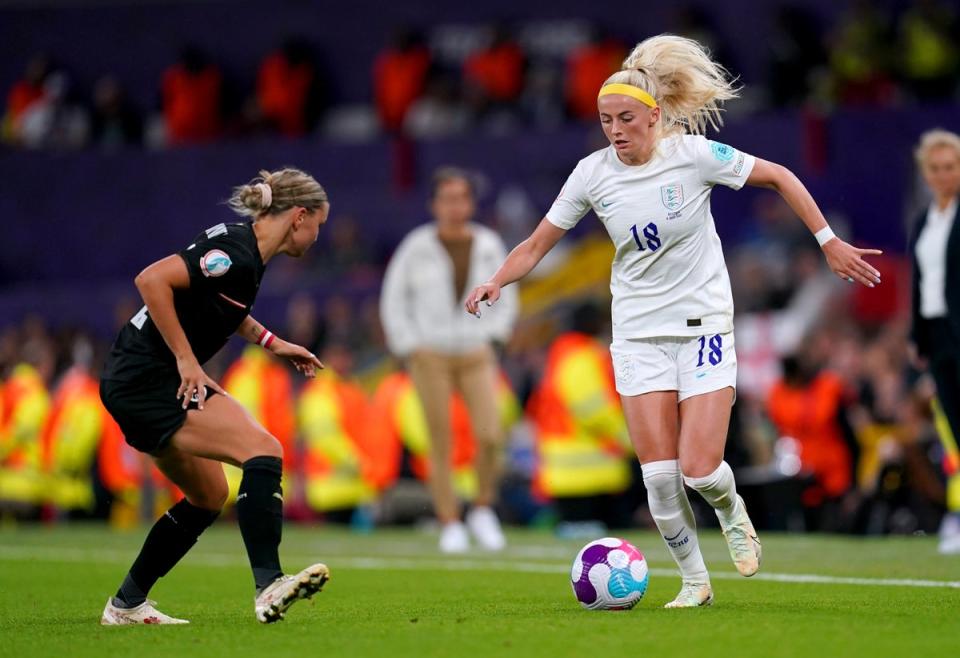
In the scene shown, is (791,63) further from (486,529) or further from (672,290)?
(672,290)

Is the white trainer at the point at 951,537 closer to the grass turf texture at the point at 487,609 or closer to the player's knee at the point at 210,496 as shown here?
the grass turf texture at the point at 487,609

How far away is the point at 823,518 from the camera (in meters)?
14.6

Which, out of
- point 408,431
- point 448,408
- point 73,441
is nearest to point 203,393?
point 448,408

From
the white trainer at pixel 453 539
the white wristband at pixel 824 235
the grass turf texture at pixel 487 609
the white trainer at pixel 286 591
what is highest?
the white wristband at pixel 824 235

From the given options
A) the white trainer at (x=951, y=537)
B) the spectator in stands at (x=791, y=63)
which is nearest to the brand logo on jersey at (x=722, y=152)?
the white trainer at (x=951, y=537)

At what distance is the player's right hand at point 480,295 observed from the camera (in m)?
7.44

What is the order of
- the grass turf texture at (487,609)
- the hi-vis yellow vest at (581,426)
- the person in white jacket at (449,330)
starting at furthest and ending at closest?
the hi-vis yellow vest at (581,426) < the person in white jacket at (449,330) < the grass turf texture at (487,609)

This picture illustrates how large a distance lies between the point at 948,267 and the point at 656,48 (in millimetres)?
3954

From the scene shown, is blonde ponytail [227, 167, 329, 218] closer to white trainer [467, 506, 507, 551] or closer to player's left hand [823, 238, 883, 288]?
player's left hand [823, 238, 883, 288]

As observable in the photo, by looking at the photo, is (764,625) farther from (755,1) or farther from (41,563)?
(755,1)

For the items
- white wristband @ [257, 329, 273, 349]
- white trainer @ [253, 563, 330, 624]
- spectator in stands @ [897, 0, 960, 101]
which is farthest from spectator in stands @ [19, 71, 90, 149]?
white trainer @ [253, 563, 330, 624]

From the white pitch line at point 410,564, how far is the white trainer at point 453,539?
2.57ft

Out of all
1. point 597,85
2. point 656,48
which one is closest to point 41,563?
point 656,48

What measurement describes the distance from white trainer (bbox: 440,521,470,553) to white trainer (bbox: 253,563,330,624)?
549 centimetres
